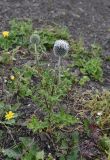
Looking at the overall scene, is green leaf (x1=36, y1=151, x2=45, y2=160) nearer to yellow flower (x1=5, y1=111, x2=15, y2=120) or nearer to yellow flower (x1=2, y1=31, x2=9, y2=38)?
yellow flower (x1=5, y1=111, x2=15, y2=120)

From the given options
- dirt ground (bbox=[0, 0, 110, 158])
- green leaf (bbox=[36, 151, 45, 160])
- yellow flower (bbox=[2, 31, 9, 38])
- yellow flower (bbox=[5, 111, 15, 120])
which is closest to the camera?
green leaf (bbox=[36, 151, 45, 160])

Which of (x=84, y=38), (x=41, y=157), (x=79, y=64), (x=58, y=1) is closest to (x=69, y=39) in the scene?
(x=84, y=38)

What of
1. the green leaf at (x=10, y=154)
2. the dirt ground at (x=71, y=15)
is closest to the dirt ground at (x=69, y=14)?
the dirt ground at (x=71, y=15)

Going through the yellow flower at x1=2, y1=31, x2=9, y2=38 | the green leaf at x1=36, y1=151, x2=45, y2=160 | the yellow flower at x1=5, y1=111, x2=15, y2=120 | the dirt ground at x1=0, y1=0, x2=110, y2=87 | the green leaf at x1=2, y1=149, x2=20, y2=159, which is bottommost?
the green leaf at x1=2, y1=149, x2=20, y2=159

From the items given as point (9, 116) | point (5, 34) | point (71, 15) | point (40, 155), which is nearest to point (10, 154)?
point (40, 155)

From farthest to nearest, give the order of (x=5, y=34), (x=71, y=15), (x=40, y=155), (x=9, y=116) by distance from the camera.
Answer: (x=71, y=15)
(x=5, y=34)
(x=9, y=116)
(x=40, y=155)

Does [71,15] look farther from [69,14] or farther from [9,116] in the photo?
[9,116]

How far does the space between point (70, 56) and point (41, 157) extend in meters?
1.41

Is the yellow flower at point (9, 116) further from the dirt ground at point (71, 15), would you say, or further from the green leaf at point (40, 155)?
the dirt ground at point (71, 15)

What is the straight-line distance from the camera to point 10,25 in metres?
4.26

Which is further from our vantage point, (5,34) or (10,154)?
(5,34)

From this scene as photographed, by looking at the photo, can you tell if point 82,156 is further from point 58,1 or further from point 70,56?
point 58,1

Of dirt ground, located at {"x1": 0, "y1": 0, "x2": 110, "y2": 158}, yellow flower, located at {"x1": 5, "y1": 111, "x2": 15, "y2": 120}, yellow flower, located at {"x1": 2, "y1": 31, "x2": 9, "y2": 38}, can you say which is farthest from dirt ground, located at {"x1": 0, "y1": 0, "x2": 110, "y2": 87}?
yellow flower, located at {"x1": 5, "y1": 111, "x2": 15, "y2": 120}

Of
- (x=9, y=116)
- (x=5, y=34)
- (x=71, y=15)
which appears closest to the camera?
(x=9, y=116)
